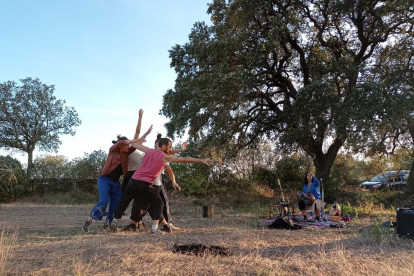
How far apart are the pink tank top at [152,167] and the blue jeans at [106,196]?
73 centimetres

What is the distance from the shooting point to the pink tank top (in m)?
5.98

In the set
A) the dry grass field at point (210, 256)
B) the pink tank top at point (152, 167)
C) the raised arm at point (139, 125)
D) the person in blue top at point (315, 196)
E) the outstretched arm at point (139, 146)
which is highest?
the raised arm at point (139, 125)

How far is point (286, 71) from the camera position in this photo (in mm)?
15055

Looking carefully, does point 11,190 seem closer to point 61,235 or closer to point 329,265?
point 61,235

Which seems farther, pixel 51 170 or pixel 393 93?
pixel 51 170

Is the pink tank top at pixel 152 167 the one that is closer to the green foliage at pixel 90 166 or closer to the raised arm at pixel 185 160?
the raised arm at pixel 185 160

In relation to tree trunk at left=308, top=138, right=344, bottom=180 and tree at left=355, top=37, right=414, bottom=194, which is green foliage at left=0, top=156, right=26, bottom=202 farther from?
tree at left=355, top=37, right=414, bottom=194

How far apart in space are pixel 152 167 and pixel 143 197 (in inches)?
22.4

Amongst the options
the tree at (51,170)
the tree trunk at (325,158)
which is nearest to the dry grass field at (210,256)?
the tree trunk at (325,158)

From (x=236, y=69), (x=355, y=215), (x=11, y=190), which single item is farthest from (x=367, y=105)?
(x=11, y=190)

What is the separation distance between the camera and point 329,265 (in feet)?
12.1

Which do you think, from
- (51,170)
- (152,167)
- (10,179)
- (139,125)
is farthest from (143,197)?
(51,170)

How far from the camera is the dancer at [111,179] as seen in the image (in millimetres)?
6273

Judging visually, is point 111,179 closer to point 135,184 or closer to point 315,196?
point 135,184
